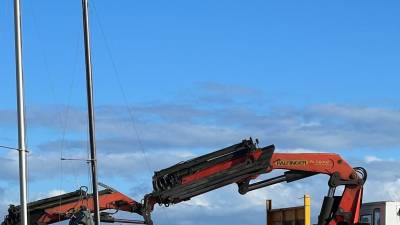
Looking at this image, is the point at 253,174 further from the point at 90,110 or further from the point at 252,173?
the point at 90,110

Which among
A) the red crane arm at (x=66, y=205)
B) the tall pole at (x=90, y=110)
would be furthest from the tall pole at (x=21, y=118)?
the red crane arm at (x=66, y=205)

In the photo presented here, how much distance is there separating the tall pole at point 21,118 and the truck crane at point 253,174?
3.41 meters

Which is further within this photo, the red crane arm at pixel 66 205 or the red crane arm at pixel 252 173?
the red crane arm at pixel 66 205

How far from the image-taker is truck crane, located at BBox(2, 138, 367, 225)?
24.8 metres

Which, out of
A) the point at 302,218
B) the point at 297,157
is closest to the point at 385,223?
the point at 302,218

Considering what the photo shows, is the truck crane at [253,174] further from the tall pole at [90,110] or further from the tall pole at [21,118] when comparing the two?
the tall pole at [21,118]

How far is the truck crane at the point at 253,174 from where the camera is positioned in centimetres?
2483

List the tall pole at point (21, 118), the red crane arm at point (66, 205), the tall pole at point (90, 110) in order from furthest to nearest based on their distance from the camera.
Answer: the red crane arm at point (66, 205) < the tall pole at point (90, 110) < the tall pole at point (21, 118)

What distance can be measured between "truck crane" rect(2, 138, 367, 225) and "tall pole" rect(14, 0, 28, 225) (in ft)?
11.2

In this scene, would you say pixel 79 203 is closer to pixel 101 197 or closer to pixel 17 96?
pixel 101 197

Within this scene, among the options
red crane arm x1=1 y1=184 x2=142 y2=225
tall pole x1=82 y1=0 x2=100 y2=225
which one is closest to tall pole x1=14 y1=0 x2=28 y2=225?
tall pole x1=82 y1=0 x2=100 y2=225

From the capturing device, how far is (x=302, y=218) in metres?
23.3

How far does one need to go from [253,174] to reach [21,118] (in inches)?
238

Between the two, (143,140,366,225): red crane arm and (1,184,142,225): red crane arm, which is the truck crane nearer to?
(143,140,366,225): red crane arm
